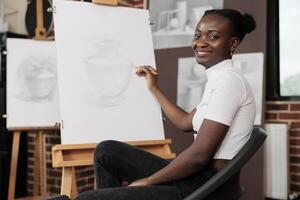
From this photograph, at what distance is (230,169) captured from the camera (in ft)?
4.20

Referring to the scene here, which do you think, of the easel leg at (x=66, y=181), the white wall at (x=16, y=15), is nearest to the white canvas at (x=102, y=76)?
the easel leg at (x=66, y=181)

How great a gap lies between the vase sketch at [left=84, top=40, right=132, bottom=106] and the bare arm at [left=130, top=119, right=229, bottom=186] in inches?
24.6

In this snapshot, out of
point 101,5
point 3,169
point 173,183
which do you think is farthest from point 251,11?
point 3,169

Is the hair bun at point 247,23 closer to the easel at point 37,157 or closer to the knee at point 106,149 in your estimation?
the knee at point 106,149

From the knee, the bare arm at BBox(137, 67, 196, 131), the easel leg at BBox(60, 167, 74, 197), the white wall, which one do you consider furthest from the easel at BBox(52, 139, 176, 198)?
the white wall

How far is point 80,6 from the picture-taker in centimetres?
193

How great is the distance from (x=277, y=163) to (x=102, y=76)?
125 centimetres

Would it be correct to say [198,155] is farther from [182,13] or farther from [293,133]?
[182,13]

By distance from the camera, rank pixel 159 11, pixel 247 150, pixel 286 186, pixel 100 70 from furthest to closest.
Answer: pixel 159 11, pixel 286 186, pixel 100 70, pixel 247 150

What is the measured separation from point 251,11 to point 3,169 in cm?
206

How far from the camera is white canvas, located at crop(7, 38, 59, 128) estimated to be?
7.78ft

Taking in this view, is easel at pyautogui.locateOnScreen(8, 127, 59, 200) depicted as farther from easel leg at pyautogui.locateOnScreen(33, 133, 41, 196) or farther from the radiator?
the radiator

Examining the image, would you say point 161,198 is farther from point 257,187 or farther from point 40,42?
point 40,42

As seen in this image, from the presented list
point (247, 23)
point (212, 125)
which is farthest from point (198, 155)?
point (247, 23)
